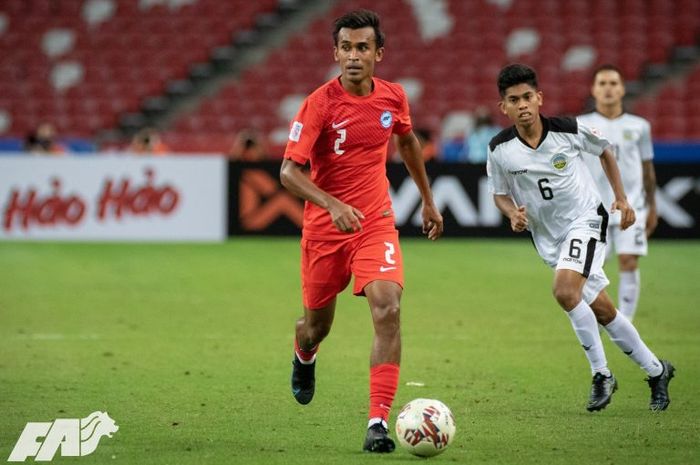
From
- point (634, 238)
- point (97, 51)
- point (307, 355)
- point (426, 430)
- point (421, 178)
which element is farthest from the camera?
point (97, 51)

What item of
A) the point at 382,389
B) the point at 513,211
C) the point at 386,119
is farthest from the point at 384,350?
the point at 513,211

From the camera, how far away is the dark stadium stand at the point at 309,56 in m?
25.0

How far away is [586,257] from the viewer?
7.24m

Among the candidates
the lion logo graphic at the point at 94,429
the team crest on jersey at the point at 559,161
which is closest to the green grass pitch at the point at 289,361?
the lion logo graphic at the point at 94,429

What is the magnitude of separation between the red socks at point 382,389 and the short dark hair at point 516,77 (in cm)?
192

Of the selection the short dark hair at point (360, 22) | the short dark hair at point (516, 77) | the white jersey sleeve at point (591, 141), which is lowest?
the white jersey sleeve at point (591, 141)

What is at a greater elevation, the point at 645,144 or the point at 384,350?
the point at 645,144

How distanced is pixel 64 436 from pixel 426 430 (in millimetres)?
1860

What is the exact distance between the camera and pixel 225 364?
884cm

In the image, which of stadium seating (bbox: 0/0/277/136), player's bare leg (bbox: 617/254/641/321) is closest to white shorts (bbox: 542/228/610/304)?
player's bare leg (bbox: 617/254/641/321)

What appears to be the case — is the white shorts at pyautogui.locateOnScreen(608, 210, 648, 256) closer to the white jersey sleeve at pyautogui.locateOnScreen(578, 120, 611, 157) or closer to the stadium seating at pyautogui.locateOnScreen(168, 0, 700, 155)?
the white jersey sleeve at pyautogui.locateOnScreen(578, 120, 611, 157)

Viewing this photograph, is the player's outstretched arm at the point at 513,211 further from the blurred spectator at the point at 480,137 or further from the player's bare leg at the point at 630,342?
the blurred spectator at the point at 480,137

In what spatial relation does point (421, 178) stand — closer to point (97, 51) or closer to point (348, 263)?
point (348, 263)

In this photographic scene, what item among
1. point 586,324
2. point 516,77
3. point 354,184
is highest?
point 516,77
